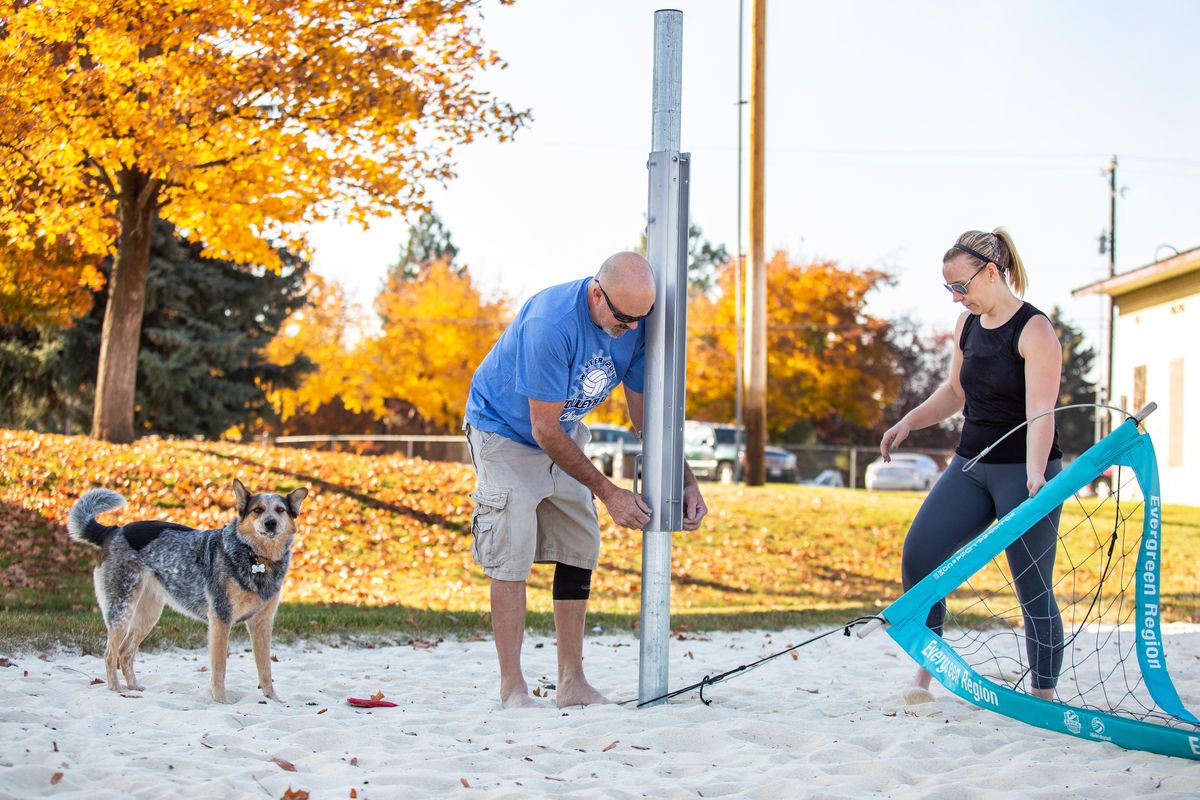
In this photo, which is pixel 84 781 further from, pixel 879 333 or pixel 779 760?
pixel 879 333

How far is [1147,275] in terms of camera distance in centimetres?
2283

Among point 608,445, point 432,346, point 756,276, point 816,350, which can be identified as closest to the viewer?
point 756,276

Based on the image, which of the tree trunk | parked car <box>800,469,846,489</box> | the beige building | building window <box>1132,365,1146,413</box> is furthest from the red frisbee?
parked car <box>800,469,846,489</box>

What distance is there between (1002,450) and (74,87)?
926 cm

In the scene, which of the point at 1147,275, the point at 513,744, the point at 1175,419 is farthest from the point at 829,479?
the point at 513,744

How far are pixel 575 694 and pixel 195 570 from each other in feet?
6.25

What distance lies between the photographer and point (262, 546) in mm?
5488

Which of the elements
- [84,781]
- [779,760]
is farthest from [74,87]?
[779,760]

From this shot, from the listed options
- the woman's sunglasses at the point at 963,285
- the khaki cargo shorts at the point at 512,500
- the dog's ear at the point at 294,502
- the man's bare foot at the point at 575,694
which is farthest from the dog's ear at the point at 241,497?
the woman's sunglasses at the point at 963,285

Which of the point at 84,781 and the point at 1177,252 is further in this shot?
the point at 1177,252

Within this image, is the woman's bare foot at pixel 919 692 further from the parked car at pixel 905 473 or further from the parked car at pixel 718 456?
the parked car at pixel 905 473

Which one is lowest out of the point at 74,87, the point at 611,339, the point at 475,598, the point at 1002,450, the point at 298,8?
the point at 475,598

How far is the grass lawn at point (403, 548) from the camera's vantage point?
29.4 ft

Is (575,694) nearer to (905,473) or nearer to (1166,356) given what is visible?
(1166,356)
